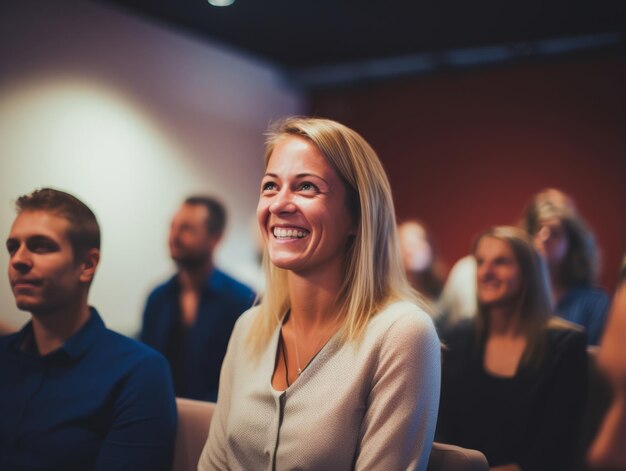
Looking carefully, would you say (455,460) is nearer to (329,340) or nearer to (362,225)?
(329,340)

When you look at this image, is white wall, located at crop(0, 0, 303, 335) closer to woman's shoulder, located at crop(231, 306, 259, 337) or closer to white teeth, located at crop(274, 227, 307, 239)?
woman's shoulder, located at crop(231, 306, 259, 337)

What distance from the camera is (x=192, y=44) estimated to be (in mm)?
4312

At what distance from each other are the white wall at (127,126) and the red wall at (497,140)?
89 centimetres

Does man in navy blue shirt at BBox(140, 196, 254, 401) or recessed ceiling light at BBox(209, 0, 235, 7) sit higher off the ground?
recessed ceiling light at BBox(209, 0, 235, 7)

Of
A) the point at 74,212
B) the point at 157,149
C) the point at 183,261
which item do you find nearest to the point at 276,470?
the point at 74,212

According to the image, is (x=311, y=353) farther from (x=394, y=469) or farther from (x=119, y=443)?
(x=119, y=443)

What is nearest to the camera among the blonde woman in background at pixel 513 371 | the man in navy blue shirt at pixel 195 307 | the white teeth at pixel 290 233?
the white teeth at pixel 290 233

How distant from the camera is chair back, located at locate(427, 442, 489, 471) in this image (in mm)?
1298

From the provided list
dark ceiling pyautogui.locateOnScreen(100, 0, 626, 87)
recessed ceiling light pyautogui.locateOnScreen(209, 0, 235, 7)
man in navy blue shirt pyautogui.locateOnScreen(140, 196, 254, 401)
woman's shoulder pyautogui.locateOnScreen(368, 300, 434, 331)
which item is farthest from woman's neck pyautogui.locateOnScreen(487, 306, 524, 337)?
recessed ceiling light pyautogui.locateOnScreen(209, 0, 235, 7)

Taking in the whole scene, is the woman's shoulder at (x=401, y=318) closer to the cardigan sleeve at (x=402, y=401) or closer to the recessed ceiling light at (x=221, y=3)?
the cardigan sleeve at (x=402, y=401)

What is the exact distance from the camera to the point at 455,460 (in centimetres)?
131

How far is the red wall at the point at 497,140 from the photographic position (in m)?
4.36

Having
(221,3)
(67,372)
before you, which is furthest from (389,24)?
(67,372)

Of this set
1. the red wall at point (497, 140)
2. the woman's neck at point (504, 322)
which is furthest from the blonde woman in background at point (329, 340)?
the red wall at point (497, 140)
